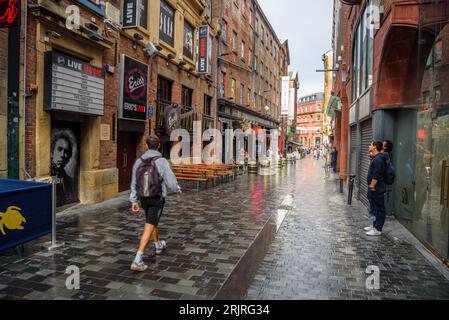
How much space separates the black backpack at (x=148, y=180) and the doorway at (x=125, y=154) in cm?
696

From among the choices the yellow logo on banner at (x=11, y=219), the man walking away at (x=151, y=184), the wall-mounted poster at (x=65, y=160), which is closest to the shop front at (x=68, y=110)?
the wall-mounted poster at (x=65, y=160)

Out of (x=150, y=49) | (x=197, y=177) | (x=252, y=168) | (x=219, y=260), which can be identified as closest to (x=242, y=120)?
(x=252, y=168)

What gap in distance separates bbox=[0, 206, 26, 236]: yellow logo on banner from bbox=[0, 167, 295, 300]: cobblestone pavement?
1.63ft

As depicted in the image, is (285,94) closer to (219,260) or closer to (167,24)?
(167,24)

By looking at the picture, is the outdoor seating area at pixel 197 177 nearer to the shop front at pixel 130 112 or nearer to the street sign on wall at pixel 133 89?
the shop front at pixel 130 112

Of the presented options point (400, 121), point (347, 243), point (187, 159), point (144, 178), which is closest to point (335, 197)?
point (400, 121)

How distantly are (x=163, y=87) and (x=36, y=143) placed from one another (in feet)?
23.4

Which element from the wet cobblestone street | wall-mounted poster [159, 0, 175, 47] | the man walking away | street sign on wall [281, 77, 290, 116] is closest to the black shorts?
the man walking away

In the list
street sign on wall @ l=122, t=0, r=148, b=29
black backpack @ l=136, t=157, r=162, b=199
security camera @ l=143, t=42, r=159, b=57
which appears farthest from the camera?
security camera @ l=143, t=42, r=159, b=57

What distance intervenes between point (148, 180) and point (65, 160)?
5.21 m

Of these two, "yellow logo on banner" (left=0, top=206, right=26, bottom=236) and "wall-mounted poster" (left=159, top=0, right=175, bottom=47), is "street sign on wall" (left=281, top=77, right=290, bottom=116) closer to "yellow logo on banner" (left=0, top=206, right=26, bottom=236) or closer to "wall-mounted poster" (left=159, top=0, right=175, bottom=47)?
"wall-mounted poster" (left=159, top=0, right=175, bottom=47)

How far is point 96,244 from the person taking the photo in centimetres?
555

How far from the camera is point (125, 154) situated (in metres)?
11.6

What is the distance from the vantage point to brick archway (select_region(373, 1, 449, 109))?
6680 millimetres
